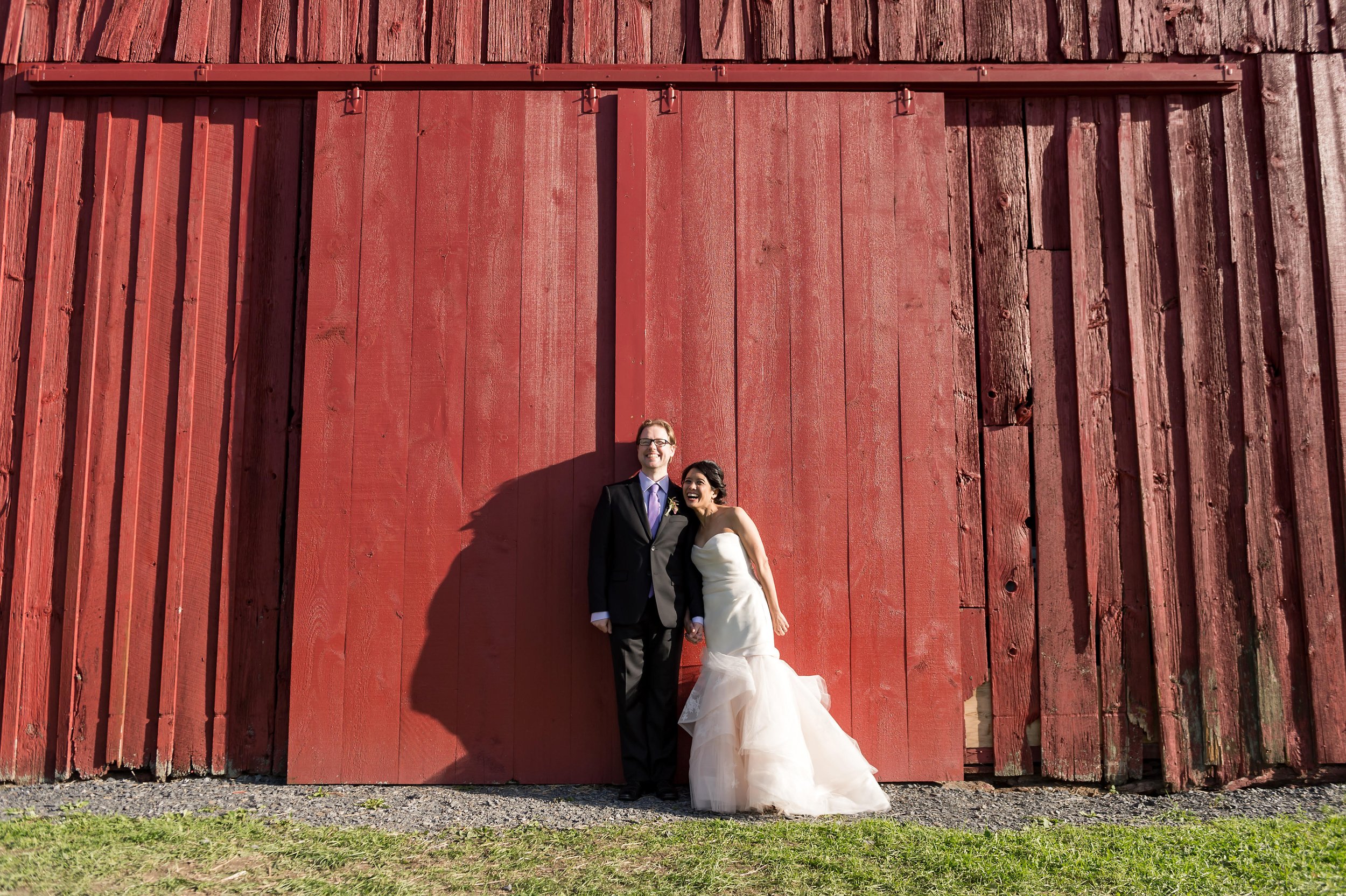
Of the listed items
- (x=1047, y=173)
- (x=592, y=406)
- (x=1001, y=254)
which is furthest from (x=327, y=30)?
(x=1047, y=173)

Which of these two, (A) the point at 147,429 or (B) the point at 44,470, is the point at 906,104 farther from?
(B) the point at 44,470

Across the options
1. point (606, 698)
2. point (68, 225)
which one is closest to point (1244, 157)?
point (606, 698)

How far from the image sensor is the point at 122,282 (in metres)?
5.10

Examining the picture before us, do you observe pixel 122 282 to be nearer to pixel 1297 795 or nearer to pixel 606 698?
pixel 606 698

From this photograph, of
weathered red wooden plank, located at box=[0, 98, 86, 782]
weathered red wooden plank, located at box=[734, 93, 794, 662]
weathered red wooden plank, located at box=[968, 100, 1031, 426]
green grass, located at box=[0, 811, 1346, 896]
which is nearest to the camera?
green grass, located at box=[0, 811, 1346, 896]

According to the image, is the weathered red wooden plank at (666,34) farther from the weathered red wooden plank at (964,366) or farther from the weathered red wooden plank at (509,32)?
the weathered red wooden plank at (964,366)

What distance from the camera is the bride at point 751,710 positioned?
423 centimetres

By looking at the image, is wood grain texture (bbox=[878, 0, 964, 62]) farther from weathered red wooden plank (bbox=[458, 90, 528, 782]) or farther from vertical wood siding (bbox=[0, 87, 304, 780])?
vertical wood siding (bbox=[0, 87, 304, 780])

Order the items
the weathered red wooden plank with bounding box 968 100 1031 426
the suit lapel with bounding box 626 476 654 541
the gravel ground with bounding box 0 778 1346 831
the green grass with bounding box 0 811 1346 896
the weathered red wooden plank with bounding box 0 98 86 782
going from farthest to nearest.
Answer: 1. the weathered red wooden plank with bounding box 968 100 1031 426
2. the weathered red wooden plank with bounding box 0 98 86 782
3. the suit lapel with bounding box 626 476 654 541
4. the gravel ground with bounding box 0 778 1346 831
5. the green grass with bounding box 0 811 1346 896

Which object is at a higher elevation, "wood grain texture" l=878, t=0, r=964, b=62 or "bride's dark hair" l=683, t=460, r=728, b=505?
"wood grain texture" l=878, t=0, r=964, b=62

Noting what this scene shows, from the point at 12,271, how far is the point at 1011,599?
5.83m

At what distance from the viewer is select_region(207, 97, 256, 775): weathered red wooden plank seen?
488cm

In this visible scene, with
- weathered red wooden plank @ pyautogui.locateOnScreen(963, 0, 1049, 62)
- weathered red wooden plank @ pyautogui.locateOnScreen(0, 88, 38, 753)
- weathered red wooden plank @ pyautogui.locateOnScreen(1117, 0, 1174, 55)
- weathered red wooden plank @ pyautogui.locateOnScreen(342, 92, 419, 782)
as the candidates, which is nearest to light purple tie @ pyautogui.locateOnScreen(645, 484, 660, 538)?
weathered red wooden plank @ pyautogui.locateOnScreen(342, 92, 419, 782)

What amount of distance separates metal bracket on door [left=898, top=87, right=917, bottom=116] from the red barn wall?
0.90ft
